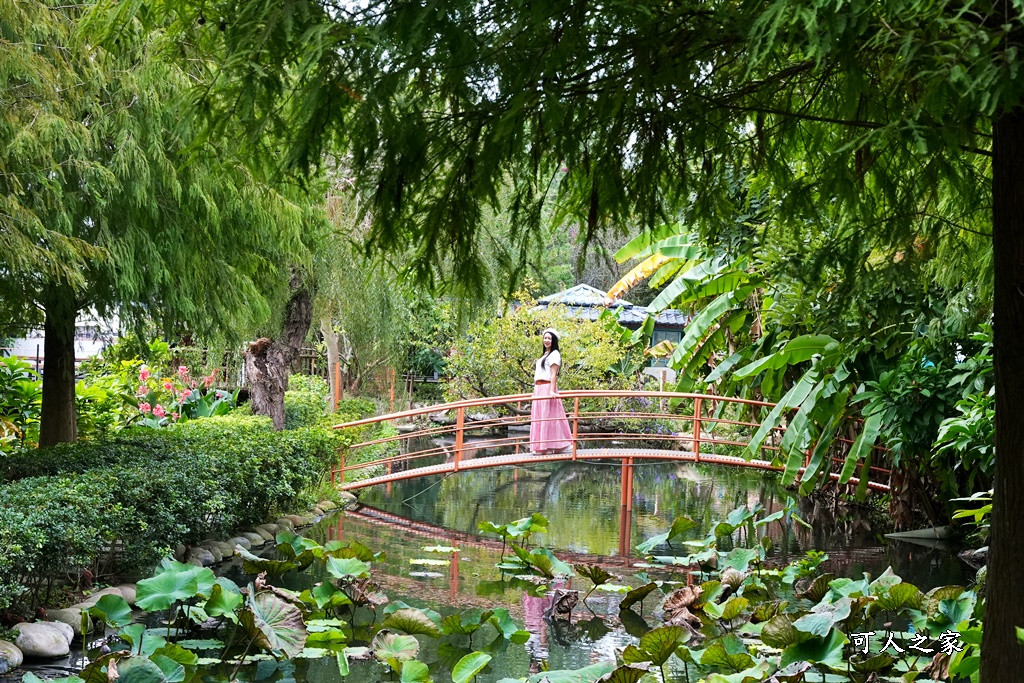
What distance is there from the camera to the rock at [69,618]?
5605 mm

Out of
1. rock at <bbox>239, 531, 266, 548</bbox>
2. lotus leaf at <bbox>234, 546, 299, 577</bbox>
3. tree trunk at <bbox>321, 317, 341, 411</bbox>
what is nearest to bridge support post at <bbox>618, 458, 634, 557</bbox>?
rock at <bbox>239, 531, 266, 548</bbox>

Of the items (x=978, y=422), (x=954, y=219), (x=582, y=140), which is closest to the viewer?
(x=582, y=140)

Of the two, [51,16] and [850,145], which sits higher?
[51,16]

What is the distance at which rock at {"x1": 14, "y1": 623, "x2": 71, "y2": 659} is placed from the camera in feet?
16.8

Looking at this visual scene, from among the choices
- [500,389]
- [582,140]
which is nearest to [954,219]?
[582,140]

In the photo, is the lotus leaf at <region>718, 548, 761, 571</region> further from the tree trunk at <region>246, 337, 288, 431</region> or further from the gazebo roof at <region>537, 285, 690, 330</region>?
the gazebo roof at <region>537, 285, 690, 330</region>

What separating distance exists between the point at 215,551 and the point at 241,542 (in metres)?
0.51

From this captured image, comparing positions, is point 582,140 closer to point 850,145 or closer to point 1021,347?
point 850,145

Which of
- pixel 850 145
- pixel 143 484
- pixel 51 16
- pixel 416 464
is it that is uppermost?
pixel 51 16

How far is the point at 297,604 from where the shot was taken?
6047 millimetres

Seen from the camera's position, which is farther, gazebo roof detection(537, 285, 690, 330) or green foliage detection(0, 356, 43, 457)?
gazebo roof detection(537, 285, 690, 330)

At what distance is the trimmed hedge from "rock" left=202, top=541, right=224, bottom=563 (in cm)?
8

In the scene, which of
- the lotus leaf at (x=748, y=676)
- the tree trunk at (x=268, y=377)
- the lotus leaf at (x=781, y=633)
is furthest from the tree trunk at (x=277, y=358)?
the lotus leaf at (x=748, y=676)

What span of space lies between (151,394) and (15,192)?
7964mm
